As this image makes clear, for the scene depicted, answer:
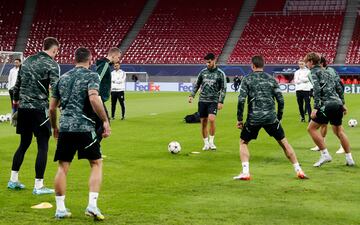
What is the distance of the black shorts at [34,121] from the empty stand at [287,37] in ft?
166

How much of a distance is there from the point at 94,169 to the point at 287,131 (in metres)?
13.1

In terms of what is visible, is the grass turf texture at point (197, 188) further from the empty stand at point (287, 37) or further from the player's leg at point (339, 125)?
the empty stand at point (287, 37)

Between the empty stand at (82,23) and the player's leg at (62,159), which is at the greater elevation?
the empty stand at (82,23)

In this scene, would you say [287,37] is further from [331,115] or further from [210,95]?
[331,115]

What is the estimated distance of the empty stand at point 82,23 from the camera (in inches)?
2657

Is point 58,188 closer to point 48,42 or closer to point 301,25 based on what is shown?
point 48,42

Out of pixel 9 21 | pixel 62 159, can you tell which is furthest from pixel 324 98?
pixel 9 21

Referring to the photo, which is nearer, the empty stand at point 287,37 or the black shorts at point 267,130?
the black shorts at point 267,130

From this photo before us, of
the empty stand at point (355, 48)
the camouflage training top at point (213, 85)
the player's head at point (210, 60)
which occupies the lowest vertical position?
the camouflage training top at point (213, 85)

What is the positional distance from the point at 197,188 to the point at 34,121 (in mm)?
2729

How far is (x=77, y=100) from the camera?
805 cm

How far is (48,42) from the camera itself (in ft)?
31.3

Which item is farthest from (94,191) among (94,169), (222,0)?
(222,0)

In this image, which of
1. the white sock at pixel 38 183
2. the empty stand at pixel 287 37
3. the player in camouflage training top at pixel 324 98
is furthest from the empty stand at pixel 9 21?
the white sock at pixel 38 183
